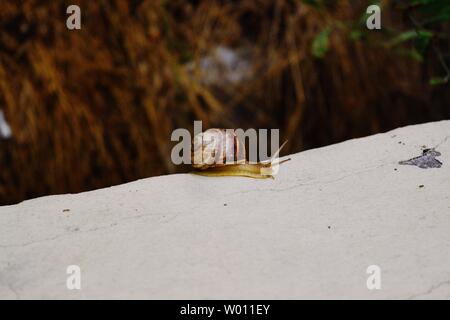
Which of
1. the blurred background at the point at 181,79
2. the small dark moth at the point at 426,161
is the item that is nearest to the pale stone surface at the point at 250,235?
the small dark moth at the point at 426,161

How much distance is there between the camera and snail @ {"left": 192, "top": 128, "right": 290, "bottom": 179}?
5.57 feet

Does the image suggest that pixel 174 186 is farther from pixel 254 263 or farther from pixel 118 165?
pixel 118 165

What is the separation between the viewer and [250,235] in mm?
1260

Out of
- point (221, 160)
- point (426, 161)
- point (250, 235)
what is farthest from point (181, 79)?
point (250, 235)

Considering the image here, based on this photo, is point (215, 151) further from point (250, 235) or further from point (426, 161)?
point (426, 161)

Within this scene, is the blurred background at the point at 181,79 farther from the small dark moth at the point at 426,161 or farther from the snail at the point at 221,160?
the snail at the point at 221,160

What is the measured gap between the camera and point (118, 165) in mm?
2824

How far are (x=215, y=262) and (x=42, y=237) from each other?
0.43 metres

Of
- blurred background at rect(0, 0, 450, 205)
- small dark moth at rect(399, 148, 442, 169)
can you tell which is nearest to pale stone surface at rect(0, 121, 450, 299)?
small dark moth at rect(399, 148, 442, 169)

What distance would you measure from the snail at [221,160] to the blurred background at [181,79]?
1.07 m

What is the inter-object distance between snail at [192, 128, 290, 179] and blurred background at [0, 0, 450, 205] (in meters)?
1.07

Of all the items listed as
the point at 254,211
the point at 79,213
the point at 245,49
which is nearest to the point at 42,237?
the point at 79,213

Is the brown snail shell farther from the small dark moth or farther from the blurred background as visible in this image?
the blurred background

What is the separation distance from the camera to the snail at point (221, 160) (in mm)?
1698
